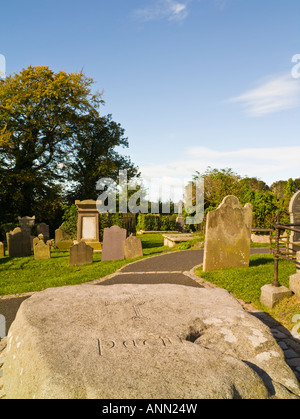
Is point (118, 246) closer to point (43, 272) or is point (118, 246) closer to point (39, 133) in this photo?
point (43, 272)

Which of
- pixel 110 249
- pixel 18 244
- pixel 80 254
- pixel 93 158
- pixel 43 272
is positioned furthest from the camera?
pixel 93 158

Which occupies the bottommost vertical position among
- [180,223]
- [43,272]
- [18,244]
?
[43,272]

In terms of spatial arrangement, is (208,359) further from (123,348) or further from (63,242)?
(63,242)

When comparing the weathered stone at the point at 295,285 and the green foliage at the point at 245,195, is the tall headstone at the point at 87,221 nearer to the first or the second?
the green foliage at the point at 245,195

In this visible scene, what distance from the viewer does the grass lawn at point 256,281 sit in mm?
5320

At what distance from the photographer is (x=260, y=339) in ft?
10.5

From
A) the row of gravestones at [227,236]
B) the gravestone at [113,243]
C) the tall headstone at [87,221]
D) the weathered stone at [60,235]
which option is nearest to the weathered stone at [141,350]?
the row of gravestones at [227,236]

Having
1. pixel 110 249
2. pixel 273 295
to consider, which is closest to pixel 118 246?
pixel 110 249

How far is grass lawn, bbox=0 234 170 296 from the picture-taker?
8.23 meters

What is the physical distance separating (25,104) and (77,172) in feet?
25.1

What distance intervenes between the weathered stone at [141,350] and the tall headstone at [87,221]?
12.5 metres

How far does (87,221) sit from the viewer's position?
16.8 meters

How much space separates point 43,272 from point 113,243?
3.01 m
